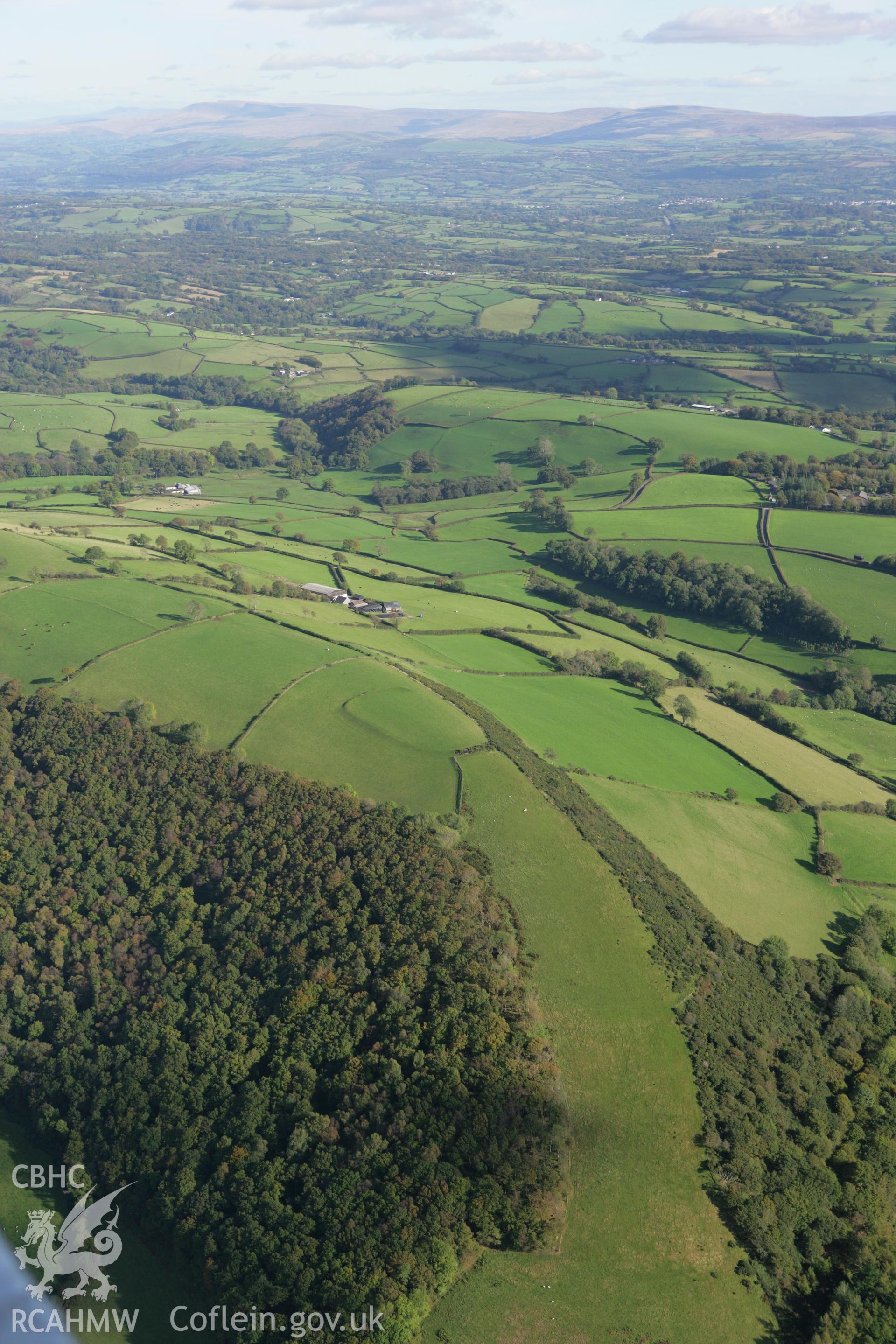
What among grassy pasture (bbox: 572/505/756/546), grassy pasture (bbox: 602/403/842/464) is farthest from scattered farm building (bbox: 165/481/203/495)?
grassy pasture (bbox: 602/403/842/464)

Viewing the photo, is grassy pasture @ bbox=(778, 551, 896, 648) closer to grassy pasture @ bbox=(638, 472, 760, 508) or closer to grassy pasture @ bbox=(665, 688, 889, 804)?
grassy pasture @ bbox=(638, 472, 760, 508)

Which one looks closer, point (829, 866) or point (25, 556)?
point (829, 866)

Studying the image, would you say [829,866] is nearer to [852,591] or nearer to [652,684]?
[652,684]

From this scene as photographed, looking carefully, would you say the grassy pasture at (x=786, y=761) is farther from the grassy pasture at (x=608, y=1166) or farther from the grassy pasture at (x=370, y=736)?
the grassy pasture at (x=370, y=736)

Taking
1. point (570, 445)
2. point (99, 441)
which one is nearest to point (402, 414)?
point (570, 445)

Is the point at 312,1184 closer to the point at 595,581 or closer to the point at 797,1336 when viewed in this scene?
the point at 797,1336

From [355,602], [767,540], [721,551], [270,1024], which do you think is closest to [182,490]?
[355,602]

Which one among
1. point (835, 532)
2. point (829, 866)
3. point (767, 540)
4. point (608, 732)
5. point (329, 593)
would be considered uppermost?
point (835, 532)
